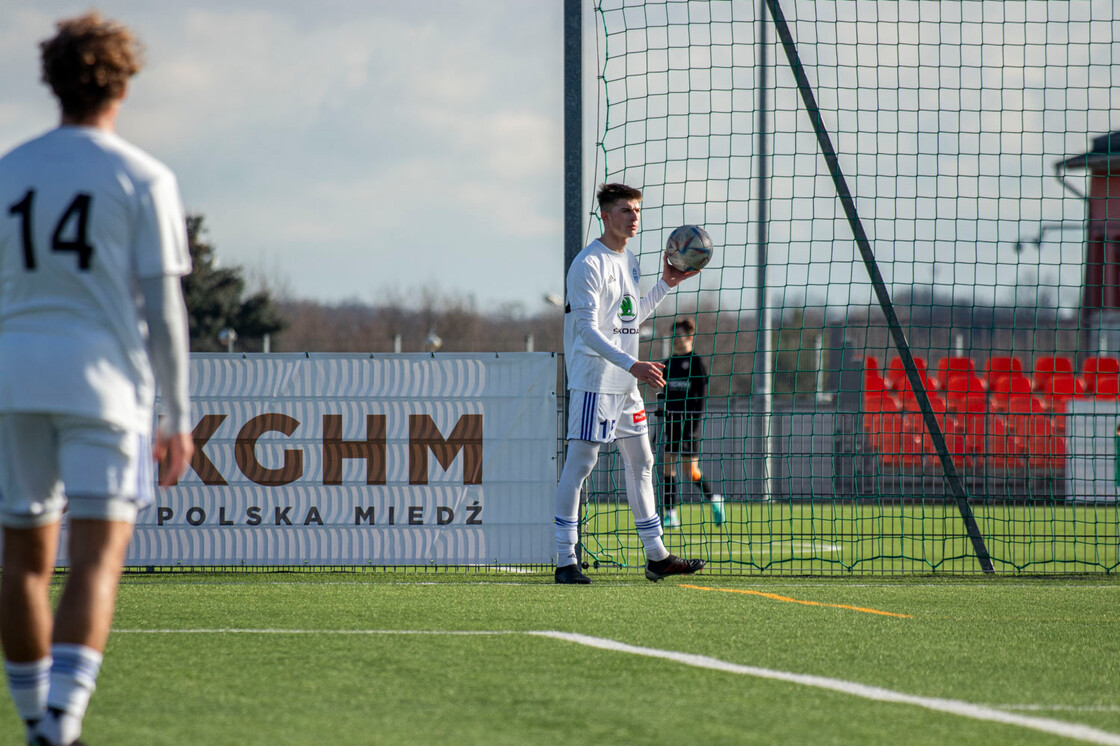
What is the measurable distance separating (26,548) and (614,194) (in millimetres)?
4638

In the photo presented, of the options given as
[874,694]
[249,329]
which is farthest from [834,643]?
[249,329]

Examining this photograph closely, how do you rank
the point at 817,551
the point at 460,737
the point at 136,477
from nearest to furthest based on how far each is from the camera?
the point at 136,477 < the point at 460,737 < the point at 817,551

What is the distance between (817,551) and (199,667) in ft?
24.4

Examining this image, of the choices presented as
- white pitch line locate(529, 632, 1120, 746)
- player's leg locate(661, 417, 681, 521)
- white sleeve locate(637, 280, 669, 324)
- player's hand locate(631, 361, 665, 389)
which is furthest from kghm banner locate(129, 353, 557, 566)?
white pitch line locate(529, 632, 1120, 746)

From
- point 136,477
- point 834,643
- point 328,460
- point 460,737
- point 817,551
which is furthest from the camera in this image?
point 817,551

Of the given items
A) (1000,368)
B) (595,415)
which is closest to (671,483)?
(595,415)

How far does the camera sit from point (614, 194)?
7047 millimetres

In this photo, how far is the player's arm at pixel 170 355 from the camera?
9.57ft

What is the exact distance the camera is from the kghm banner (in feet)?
25.5

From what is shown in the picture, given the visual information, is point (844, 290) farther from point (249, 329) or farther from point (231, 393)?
point (249, 329)

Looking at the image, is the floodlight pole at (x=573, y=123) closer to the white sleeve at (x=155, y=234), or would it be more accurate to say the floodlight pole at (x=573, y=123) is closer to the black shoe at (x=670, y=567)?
the black shoe at (x=670, y=567)

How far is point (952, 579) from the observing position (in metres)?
7.89

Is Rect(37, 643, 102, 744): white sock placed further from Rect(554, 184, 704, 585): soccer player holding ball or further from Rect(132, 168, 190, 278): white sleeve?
Rect(554, 184, 704, 585): soccer player holding ball

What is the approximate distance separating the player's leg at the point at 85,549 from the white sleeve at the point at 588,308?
159 inches
